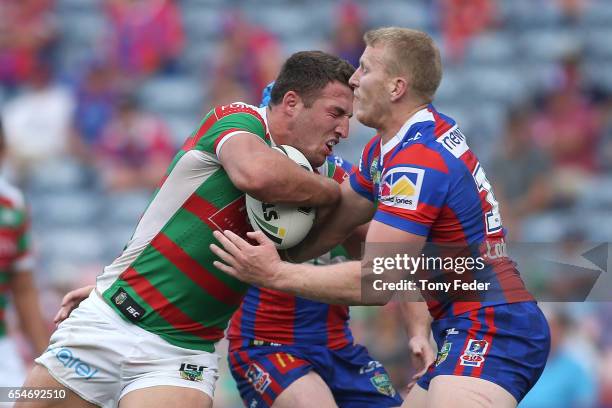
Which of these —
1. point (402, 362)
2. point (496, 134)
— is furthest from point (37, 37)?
point (402, 362)

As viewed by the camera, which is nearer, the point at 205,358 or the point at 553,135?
the point at 205,358

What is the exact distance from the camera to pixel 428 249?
5.21 meters

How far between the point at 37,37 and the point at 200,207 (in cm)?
860

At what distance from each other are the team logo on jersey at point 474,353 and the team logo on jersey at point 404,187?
0.69 meters

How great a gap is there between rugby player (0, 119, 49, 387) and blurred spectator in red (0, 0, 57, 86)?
5.67 meters

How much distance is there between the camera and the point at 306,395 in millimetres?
6039

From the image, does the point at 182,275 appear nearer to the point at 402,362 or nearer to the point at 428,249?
the point at 428,249

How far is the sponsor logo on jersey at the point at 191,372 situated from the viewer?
5434mm

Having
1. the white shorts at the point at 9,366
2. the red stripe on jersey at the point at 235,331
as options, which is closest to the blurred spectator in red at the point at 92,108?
the white shorts at the point at 9,366

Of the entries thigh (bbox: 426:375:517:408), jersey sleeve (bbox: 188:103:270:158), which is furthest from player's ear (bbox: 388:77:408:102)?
thigh (bbox: 426:375:517:408)

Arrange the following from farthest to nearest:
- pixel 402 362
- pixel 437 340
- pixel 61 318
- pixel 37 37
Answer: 1. pixel 37 37
2. pixel 402 362
3. pixel 61 318
4. pixel 437 340

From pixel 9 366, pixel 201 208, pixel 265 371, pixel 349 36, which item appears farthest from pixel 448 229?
pixel 349 36

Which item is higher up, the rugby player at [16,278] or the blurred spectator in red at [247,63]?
the blurred spectator in red at [247,63]

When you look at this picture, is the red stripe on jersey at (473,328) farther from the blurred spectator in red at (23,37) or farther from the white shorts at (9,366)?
the blurred spectator in red at (23,37)
